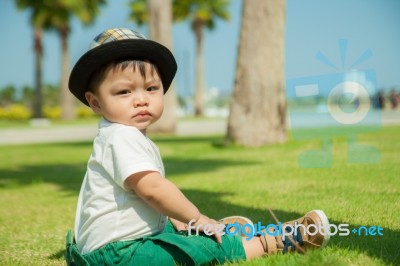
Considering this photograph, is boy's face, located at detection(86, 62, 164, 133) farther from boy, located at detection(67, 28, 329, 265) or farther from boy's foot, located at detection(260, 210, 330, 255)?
boy's foot, located at detection(260, 210, 330, 255)

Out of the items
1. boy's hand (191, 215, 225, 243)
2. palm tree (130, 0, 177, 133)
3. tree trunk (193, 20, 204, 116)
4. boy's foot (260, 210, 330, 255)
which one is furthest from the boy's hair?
tree trunk (193, 20, 204, 116)

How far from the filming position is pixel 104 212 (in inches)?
97.9

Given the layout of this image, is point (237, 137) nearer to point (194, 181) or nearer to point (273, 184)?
point (194, 181)

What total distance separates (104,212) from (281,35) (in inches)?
348

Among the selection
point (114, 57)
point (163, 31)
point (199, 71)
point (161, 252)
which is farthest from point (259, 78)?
point (199, 71)

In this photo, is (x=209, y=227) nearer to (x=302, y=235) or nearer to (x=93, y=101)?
(x=302, y=235)

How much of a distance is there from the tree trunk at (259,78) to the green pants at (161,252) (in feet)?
26.3

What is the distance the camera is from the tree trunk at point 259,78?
34.7ft

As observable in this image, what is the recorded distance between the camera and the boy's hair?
2.55m

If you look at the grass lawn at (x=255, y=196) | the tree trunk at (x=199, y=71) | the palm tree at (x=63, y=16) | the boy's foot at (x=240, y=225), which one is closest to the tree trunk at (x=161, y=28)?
the grass lawn at (x=255, y=196)

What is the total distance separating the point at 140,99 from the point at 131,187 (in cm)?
41

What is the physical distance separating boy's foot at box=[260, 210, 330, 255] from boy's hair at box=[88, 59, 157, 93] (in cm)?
100

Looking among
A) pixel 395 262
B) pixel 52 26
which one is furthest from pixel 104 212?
pixel 52 26

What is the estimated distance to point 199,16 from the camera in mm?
42438
